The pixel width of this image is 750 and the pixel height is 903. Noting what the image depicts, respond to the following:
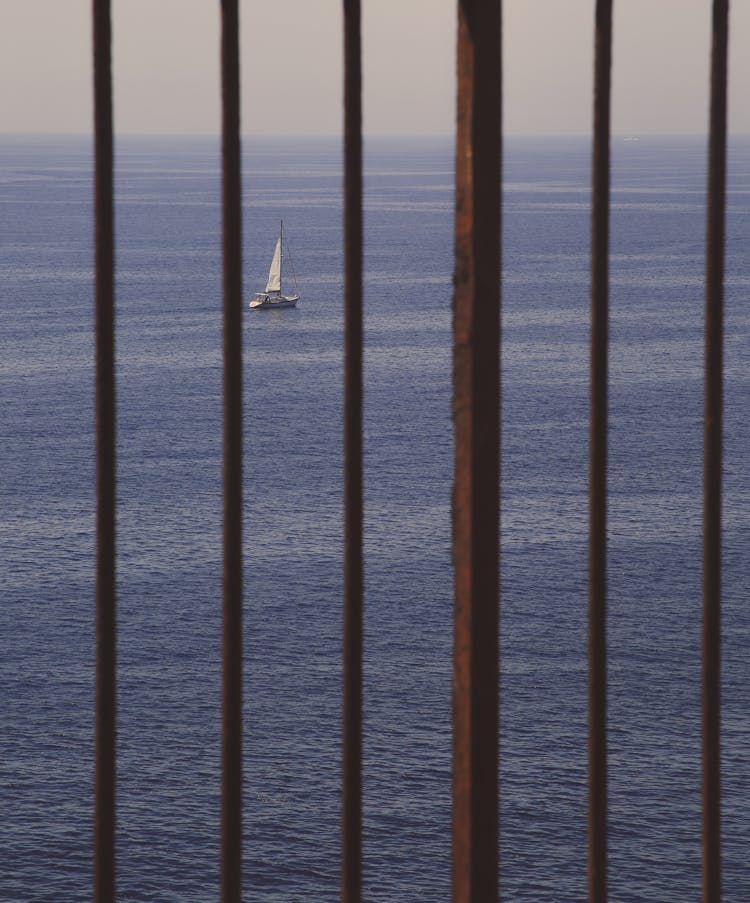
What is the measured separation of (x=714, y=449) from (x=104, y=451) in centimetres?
110

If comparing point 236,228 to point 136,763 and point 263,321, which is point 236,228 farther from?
point 263,321

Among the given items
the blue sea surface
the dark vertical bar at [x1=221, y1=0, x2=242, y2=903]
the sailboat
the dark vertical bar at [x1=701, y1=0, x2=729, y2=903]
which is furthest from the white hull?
the dark vertical bar at [x1=221, y1=0, x2=242, y2=903]

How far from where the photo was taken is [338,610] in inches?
2657

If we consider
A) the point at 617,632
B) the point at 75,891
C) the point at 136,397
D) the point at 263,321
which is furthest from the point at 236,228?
the point at 263,321

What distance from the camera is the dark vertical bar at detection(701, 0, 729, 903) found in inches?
100

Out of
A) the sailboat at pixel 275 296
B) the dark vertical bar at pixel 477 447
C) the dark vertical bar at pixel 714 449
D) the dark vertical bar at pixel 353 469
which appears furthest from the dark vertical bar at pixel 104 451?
the sailboat at pixel 275 296

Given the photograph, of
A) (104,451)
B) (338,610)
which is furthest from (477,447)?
(338,610)

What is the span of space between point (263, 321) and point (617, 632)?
2521 inches

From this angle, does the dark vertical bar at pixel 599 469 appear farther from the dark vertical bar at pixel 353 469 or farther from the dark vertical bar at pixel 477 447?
the dark vertical bar at pixel 353 469

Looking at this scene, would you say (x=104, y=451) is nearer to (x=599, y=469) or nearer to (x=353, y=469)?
(x=353, y=469)

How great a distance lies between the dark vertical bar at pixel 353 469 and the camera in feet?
7.95

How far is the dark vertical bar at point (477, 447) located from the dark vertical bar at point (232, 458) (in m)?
0.37

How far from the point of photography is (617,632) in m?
64.4

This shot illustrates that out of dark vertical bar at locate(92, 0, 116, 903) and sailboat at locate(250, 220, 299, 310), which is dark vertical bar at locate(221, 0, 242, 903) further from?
sailboat at locate(250, 220, 299, 310)
